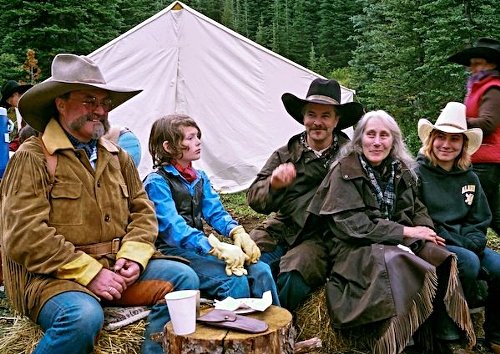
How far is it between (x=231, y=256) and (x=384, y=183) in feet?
3.70

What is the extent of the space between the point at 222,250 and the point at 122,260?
0.59 metres

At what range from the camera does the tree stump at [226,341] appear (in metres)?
2.33

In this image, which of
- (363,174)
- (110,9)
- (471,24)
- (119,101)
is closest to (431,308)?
(363,174)

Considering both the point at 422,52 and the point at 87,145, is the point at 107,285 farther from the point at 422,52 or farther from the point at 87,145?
the point at 422,52

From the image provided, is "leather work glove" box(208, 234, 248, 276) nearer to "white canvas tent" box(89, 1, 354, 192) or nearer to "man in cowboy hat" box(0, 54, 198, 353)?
"man in cowboy hat" box(0, 54, 198, 353)

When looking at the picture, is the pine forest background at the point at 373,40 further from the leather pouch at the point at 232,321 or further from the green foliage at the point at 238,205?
the leather pouch at the point at 232,321

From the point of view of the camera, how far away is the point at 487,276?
3.60 meters

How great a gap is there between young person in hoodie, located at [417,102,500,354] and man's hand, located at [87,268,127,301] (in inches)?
80.8

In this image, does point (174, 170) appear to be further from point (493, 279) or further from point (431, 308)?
point (493, 279)

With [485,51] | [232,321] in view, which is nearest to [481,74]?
[485,51]

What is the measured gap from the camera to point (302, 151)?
384 cm

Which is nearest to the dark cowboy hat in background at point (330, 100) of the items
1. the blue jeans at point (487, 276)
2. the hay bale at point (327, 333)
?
the blue jeans at point (487, 276)

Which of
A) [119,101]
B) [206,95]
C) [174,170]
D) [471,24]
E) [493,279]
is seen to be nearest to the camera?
[119,101]

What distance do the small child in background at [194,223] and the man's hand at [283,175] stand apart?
41cm
